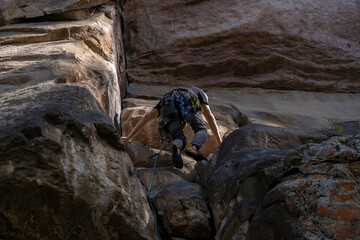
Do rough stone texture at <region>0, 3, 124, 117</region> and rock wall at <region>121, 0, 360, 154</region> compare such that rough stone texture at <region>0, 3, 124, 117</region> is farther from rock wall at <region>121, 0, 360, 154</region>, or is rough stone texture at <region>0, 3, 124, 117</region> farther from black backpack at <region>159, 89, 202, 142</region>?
rock wall at <region>121, 0, 360, 154</region>

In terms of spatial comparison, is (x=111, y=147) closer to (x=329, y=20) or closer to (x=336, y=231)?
(x=336, y=231)

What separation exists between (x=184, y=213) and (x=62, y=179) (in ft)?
3.37

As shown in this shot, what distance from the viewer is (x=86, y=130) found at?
2.74 metres

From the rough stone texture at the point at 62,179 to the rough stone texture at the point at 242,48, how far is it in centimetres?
554

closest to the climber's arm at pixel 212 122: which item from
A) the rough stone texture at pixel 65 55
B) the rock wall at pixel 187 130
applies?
the rock wall at pixel 187 130

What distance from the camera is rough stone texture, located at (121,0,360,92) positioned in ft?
27.7

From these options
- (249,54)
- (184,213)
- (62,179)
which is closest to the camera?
(62,179)

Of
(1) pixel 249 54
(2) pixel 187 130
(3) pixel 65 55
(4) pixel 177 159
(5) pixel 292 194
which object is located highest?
(3) pixel 65 55

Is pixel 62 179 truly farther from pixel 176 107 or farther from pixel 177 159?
pixel 176 107

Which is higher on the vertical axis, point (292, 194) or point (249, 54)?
point (292, 194)

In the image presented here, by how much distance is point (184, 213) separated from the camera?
9.93 feet

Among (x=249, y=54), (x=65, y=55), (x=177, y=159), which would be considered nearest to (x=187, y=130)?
(x=177, y=159)

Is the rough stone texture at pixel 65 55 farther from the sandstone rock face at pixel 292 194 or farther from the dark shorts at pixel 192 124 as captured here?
the sandstone rock face at pixel 292 194

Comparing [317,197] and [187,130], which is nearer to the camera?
[317,197]
